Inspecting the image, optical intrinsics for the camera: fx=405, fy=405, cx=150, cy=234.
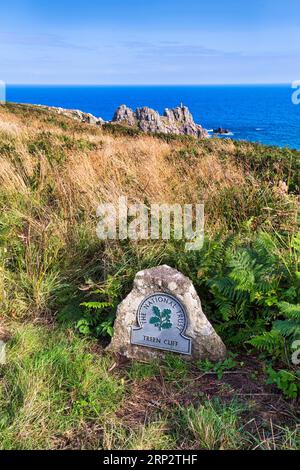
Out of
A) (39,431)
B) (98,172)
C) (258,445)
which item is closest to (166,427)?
(258,445)

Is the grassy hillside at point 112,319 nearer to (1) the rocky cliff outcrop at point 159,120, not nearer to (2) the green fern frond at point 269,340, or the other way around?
(2) the green fern frond at point 269,340

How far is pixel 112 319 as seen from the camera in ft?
11.4

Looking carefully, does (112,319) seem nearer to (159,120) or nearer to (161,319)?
(161,319)

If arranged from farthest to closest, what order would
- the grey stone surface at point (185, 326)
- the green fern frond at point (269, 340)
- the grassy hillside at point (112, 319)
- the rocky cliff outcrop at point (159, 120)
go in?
the rocky cliff outcrop at point (159, 120) → the grey stone surface at point (185, 326) → the green fern frond at point (269, 340) → the grassy hillside at point (112, 319)

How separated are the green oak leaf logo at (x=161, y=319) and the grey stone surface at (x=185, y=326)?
12cm

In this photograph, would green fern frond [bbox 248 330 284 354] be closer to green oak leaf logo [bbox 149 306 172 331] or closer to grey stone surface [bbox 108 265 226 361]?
grey stone surface [bbox 108 265 226 361]

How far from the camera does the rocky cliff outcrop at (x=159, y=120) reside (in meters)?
47.2

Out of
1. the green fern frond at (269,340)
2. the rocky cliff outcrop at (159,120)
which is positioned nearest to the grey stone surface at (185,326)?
the green fern frond at (269,340)

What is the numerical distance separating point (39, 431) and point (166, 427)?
790 millimetres

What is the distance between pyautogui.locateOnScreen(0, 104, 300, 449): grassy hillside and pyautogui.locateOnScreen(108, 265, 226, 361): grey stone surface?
0.11 metres

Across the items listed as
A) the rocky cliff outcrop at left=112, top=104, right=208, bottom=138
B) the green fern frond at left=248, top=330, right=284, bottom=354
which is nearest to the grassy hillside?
the green fern frond at left=248, top=330, right=284, bottom=354

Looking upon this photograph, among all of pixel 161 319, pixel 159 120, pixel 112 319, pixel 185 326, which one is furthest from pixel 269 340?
pixel 159 120

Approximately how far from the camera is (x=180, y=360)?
10.4 ft
